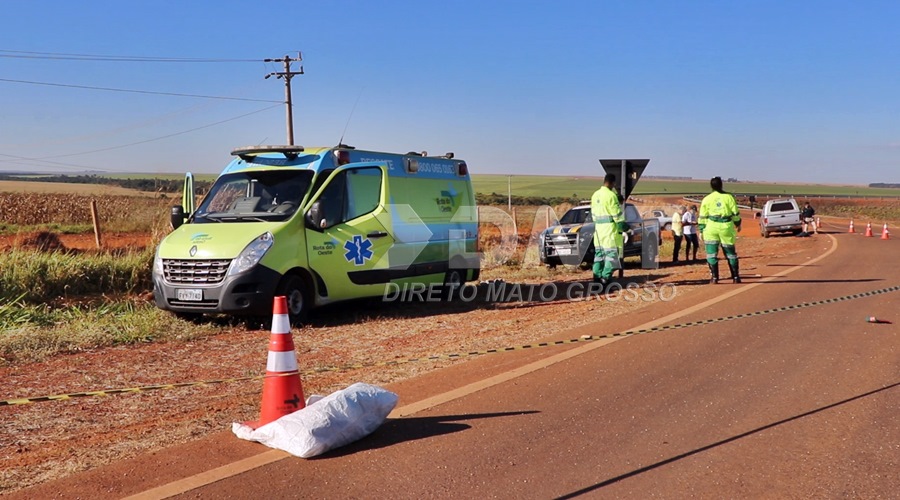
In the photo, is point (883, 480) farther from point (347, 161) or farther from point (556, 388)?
point (347, 161)

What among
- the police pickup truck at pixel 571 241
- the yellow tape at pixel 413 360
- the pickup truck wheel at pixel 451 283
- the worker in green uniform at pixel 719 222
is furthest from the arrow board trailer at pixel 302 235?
the police pickup truck at pixel 571 241

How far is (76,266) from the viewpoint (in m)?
12.9

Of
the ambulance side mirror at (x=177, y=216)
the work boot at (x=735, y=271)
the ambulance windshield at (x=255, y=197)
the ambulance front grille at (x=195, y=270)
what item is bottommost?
the work boot at (x=735, y=271)

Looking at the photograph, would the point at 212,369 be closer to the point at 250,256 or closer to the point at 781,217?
the point at 250,256

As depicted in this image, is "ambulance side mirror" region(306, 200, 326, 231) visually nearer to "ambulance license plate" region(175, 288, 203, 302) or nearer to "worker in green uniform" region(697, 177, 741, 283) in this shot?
"ambulance license plate" region(175, 288, 203, 302)

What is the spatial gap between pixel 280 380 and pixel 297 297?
16.4ft

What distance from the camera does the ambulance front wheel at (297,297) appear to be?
31.8 ft

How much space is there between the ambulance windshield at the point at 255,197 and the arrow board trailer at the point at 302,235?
0.6 inches

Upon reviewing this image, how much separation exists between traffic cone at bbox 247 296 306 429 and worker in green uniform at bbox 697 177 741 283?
9947 mm

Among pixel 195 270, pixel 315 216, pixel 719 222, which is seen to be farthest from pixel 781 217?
pixel 195 270

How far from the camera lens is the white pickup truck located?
32844 mm

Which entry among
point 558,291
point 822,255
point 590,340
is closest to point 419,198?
point 558,291

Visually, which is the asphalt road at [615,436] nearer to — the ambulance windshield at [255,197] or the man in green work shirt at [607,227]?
the ambulance windshield at [255,197]

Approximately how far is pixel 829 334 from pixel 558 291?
5.88 meters
